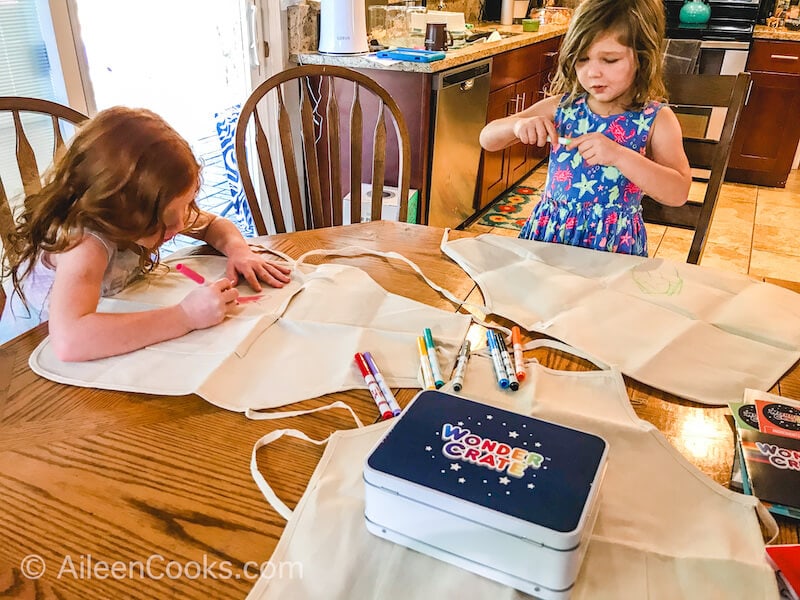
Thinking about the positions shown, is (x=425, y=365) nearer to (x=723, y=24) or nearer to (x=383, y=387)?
(x=383, y=387)

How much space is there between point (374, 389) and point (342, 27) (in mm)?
2140

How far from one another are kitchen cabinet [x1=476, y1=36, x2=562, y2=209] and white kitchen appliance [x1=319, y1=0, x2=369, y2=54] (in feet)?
2.65

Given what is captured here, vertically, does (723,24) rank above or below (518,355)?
above

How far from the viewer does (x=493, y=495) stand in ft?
1.74

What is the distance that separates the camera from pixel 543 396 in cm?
80

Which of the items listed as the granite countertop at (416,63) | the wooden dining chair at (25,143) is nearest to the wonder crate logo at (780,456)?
the wooden dining chair at (25,143)

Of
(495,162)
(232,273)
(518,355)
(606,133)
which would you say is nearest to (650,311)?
(518,355)

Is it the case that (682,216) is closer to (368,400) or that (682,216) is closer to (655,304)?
(655,304)

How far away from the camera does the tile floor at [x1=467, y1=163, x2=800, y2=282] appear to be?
3.03 metres

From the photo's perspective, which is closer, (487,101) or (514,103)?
(487,101)

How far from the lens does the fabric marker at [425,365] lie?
2.65 ft

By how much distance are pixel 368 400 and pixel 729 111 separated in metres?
1.07

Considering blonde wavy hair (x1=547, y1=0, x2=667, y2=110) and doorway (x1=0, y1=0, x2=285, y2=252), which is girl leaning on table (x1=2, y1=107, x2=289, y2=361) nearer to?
doorway (x1=0, y1=0, x2=285, y2=252)

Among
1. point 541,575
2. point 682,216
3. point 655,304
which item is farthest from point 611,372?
point 682,216
